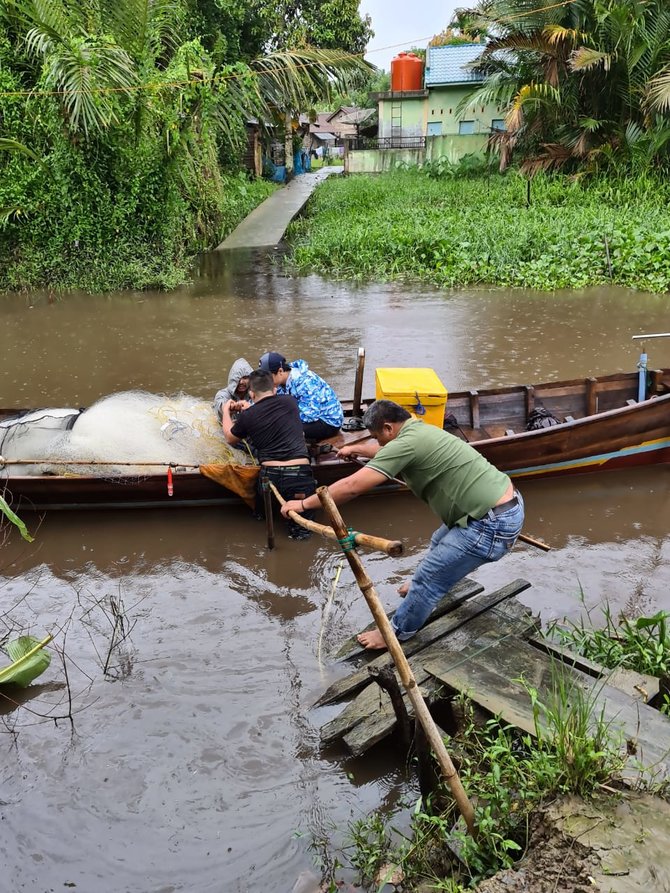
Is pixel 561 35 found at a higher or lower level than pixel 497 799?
higher

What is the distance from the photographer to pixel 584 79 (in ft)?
54.0

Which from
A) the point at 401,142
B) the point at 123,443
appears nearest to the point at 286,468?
the point at 123,443

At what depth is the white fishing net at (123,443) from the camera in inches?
228

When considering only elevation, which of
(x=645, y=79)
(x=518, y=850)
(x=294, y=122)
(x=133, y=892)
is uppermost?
(x=294, y=122)

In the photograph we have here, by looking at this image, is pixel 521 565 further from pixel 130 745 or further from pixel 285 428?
pixel 130 745

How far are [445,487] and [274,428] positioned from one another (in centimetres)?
213

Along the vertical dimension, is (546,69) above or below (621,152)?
above

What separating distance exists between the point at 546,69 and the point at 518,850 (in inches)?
735

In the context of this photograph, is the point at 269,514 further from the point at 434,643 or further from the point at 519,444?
the point at 519,444

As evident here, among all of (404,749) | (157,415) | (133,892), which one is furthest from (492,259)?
(133,892)

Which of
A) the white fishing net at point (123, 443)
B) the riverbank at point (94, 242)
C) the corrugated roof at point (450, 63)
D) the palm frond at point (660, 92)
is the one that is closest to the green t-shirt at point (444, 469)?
the white fishing net at point (123, 443)

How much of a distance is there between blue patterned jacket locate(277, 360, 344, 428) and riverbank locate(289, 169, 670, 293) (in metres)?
8.58

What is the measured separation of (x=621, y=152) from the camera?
16.3m

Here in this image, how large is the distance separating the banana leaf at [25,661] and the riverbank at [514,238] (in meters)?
11.6
